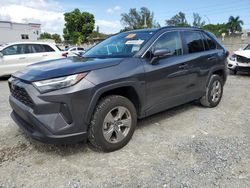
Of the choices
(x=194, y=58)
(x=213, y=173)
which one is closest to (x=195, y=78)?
(x=194, y=58)

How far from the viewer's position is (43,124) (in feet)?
9.21

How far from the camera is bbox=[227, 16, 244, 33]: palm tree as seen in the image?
241ft

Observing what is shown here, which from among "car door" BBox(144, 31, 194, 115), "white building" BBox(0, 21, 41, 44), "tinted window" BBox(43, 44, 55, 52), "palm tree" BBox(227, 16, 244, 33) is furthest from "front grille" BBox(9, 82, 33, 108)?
"palm tree" BBox(227, 16, 244, 33)

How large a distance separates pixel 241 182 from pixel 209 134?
132cm

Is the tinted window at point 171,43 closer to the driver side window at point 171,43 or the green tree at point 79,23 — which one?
the driver side window at point 171,43

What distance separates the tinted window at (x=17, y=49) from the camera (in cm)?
960

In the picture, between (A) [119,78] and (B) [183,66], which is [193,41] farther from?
(A) [119,78]

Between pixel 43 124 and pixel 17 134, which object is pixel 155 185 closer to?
pixel 43 124

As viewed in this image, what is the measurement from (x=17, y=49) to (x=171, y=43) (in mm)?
7622

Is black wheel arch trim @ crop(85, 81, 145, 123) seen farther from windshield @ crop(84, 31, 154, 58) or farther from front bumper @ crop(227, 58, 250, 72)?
front bumper @ crop(227, 58, 250, 72)

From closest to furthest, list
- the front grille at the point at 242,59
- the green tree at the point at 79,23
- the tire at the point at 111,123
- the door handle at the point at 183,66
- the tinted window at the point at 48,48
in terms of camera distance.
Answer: the tire at the point at 111,123 < the door handle at the point at 183,66 < the front grille at the point at 242,59 < the tinted window at the point at 48,48 < the green tree at the point at 79,23

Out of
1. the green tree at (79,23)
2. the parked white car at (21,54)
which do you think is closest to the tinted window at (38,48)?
the parked white car at (21,54)

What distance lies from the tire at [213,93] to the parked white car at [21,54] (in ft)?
23.3

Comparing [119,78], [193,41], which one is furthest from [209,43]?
[119,78]
